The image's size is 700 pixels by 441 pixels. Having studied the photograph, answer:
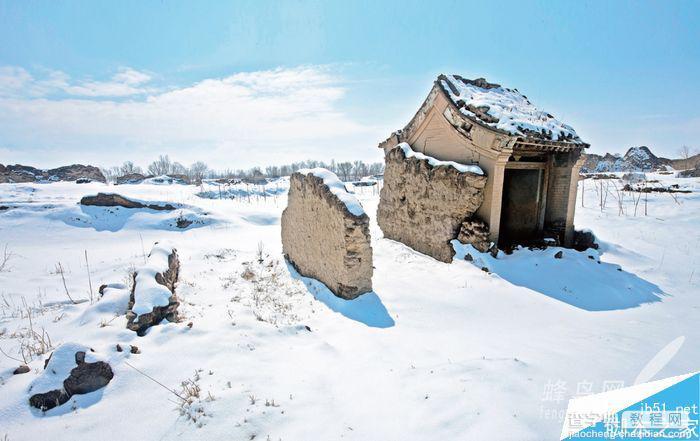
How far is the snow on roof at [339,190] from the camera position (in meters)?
5.21

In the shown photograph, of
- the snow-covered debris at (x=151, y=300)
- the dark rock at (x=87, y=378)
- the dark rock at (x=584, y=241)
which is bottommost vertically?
the dark rock at (x=87, y=378)

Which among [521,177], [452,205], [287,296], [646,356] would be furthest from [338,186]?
[521,177]

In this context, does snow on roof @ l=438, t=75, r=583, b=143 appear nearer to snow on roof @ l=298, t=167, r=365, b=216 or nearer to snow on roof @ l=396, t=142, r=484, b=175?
snow on roof @ l=396, t=142, r=484, b=175

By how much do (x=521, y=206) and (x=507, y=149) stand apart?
2785 mm

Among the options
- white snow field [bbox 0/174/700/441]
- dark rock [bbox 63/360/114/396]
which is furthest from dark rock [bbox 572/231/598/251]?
dark rock [bbox 63/360/114/396]

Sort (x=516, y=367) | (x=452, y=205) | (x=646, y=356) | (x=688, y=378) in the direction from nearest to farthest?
(x=688, y=378) < (x=516, y=367) < (x=646, y=356) < (x=452, y=205)

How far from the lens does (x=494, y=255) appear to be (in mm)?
6902

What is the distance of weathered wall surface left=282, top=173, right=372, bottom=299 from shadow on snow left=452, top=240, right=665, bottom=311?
9.92 feet

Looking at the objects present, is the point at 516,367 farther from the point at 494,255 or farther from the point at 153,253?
the point at 153,253

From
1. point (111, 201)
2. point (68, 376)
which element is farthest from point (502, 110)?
point (111, 201)

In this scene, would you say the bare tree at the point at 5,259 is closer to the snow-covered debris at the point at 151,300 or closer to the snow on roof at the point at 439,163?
the snow-covered debris at the point at 151,300

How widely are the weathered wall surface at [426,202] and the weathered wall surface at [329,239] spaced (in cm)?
308

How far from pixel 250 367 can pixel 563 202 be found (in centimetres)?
872

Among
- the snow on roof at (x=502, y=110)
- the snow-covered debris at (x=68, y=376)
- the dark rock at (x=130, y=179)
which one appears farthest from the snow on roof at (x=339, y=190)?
the dark rock at (x=130, y=179)
